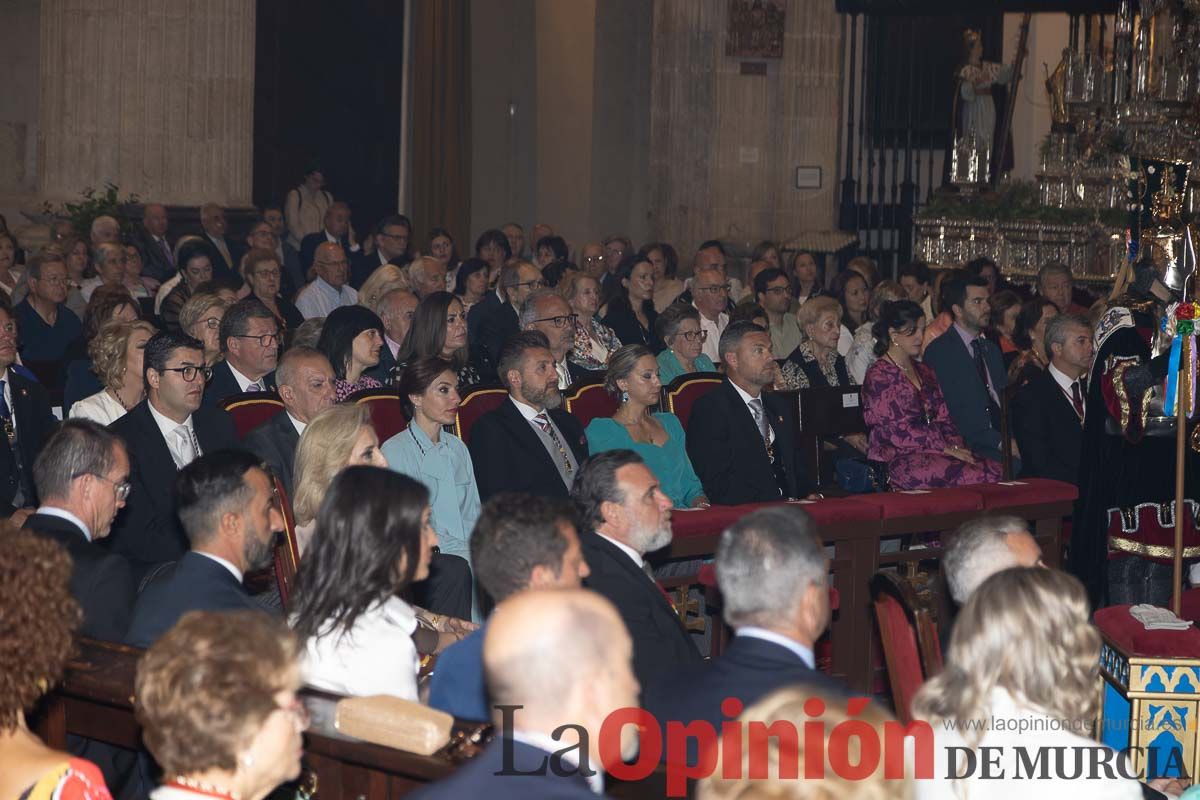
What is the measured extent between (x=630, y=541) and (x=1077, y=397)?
3.97 m

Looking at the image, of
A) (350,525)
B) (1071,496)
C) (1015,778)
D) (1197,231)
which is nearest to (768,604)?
(1015,778)

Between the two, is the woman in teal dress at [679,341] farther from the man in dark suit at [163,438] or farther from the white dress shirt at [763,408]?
the man in dark suit at [163,438]

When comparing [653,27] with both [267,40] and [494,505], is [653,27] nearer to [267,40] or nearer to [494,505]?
[267,40]

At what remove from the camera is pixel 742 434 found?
7332mm

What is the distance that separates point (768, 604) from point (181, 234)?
954 cm

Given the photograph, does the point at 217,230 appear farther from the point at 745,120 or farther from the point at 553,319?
→ the point at 745,120

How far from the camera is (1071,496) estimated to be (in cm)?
689

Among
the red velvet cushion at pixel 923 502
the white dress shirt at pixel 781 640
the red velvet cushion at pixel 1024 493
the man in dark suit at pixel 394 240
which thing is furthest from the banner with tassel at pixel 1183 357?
the man in dark suit at pixel 394 240

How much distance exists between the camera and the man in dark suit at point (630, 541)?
4.61 metres

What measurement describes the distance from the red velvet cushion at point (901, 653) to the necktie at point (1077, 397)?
4103mm

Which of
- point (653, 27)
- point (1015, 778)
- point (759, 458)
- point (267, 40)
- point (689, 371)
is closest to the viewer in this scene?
point (1015, 778)

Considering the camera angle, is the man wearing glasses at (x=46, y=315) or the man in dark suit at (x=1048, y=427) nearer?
the man in dark suit at (x=1048, y=427)

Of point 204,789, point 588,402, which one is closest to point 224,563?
point 204,789

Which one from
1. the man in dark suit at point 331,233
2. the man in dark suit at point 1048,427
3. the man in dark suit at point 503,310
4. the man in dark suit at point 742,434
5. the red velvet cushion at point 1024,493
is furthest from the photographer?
the man in dark suit at point 331,233
